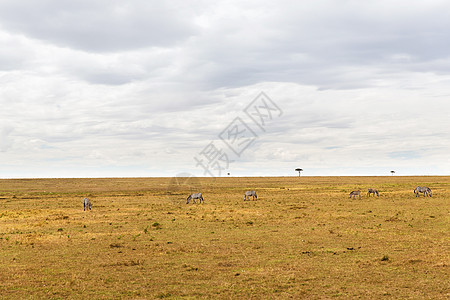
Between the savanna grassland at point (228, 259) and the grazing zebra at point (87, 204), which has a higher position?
the grazing zebra at point (87, 204)

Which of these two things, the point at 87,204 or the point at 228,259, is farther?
the point at 87,204

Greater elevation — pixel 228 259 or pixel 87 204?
pixel 87 204

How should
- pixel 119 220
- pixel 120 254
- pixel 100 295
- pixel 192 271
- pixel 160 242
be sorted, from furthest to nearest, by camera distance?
pixel 119 220 < pixel 160 242 < pixel 120 254 < pixel 192 271 < pixel 100 295

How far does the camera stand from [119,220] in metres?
30.9

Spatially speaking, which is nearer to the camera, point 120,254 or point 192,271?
point 192,271

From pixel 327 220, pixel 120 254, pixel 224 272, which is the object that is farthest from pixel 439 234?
pixel 120 254

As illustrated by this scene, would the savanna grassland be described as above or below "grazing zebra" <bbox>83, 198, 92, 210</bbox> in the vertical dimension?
below

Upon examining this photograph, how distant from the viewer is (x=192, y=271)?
14820 millimetres

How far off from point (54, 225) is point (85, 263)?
13.2 metres

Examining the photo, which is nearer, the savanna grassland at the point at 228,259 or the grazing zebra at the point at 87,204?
the savanna grassland at the point at 228,259

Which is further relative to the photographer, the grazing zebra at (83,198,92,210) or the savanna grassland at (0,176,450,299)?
the grazing zebra at (83,198,92,210)

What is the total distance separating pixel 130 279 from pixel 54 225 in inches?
653

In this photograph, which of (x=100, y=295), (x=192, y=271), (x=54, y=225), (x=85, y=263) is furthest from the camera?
(x=54, y=225)

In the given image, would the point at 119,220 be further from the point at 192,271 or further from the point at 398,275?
the point at 398,275
